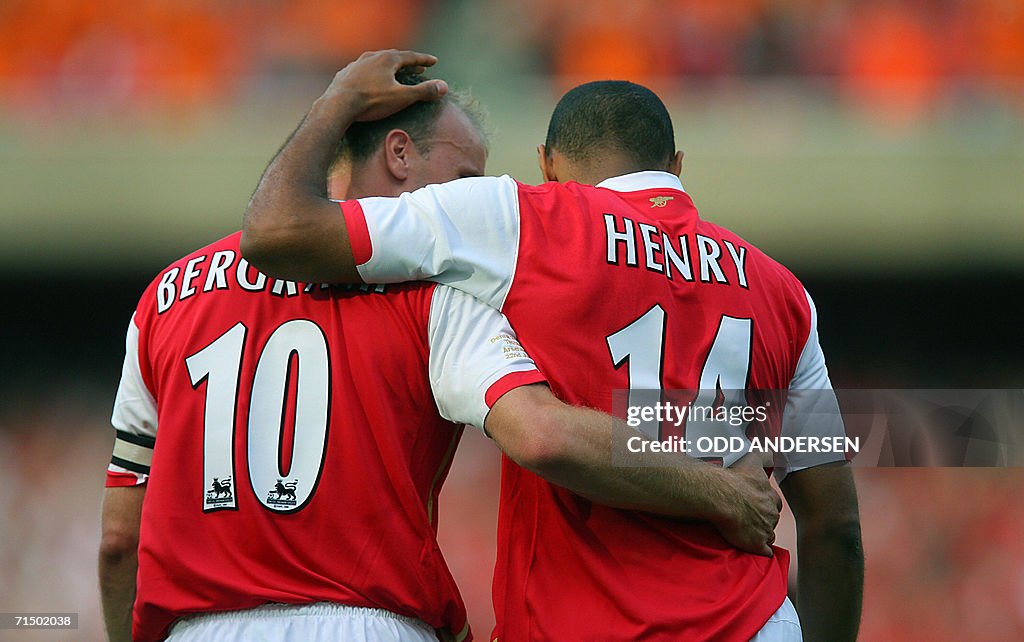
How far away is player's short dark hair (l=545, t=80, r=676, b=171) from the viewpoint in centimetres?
241

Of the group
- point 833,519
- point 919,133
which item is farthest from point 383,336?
point 919,133

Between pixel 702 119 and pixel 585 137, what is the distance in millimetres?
4387

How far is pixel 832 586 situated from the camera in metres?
2.52

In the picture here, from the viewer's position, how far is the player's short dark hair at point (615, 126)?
2408 millimetres

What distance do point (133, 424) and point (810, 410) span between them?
144 centimetres

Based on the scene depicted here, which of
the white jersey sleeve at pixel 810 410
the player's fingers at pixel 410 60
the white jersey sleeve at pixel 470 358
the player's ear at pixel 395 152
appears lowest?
the white jersey sleeve at pixel 810 410

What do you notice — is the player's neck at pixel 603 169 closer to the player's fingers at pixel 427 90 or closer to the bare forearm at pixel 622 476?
the player's fingers at pixel 427 90

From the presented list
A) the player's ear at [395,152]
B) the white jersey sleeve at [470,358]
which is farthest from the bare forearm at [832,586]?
the player's ear at [395,152]

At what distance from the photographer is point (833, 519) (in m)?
2.48

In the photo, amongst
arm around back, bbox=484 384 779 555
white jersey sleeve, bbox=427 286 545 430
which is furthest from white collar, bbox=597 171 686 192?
arm around back, bbox=484 384 779 555

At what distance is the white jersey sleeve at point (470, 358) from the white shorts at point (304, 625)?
0.38 metres

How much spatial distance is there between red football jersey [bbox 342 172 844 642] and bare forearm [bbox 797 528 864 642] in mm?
400

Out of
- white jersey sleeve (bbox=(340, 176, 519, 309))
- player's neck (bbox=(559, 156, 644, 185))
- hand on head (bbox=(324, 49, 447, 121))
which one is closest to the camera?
white jersey sleeve (bbox=(340, 176, 519, 309))

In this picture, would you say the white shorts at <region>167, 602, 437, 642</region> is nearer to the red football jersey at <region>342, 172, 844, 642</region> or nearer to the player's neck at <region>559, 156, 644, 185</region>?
the red football jersey at <region>342, 172, 844, 642</region>
